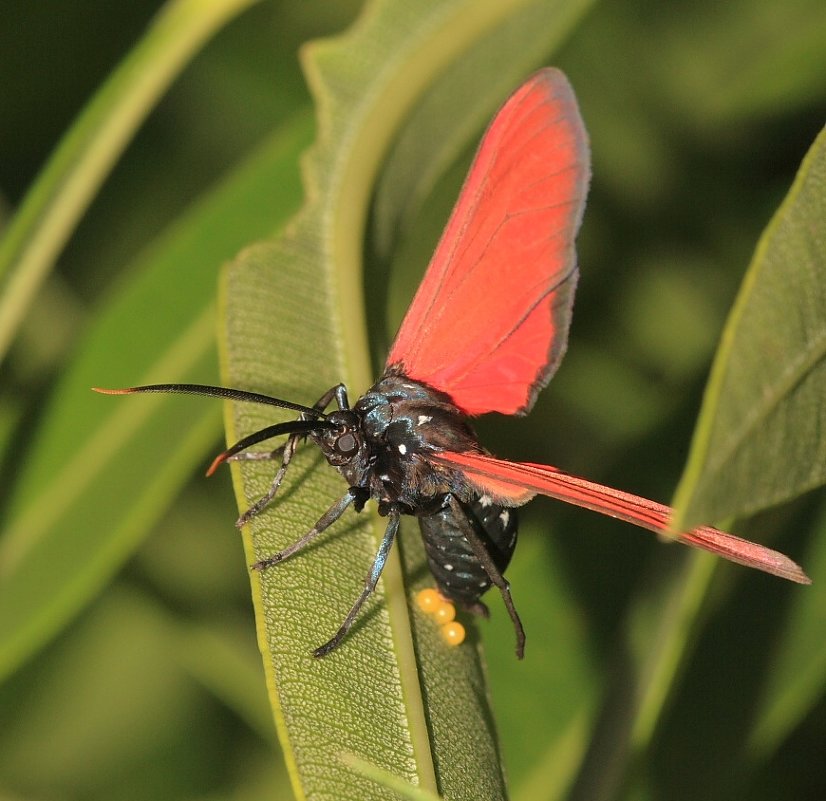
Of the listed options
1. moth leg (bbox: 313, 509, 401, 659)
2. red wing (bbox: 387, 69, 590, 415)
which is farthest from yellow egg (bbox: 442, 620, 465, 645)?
red wing (bbox: 387, 69, 590, 415)

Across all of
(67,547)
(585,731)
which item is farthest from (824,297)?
(67,547)

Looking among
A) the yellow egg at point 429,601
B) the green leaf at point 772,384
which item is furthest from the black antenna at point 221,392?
the green leaf at point 772,384

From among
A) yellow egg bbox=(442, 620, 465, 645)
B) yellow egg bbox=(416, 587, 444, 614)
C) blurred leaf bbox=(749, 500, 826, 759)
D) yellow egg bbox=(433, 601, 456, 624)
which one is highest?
yellow egg bbox=(416, 587, 444, 614)

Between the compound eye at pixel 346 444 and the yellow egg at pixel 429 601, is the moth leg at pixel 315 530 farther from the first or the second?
the yellow egg at pixel 429 601

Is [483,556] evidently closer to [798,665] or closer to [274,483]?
[274,483]

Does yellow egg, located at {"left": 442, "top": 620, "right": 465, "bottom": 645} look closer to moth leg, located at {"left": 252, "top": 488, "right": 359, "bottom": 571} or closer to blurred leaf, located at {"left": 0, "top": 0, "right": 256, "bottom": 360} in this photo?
moth leg, located at {"left": 252, "top": 488, "right": 359, "bottom": 571}

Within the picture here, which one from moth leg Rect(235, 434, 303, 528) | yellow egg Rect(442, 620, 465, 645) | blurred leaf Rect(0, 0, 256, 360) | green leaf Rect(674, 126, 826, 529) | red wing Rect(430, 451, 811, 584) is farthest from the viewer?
blurred leaf Rect(0, 0, 256, 360)

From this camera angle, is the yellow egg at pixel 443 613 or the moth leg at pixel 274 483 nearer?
the moth leg at pixel 274 483

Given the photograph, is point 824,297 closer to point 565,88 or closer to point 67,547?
point 565,88
